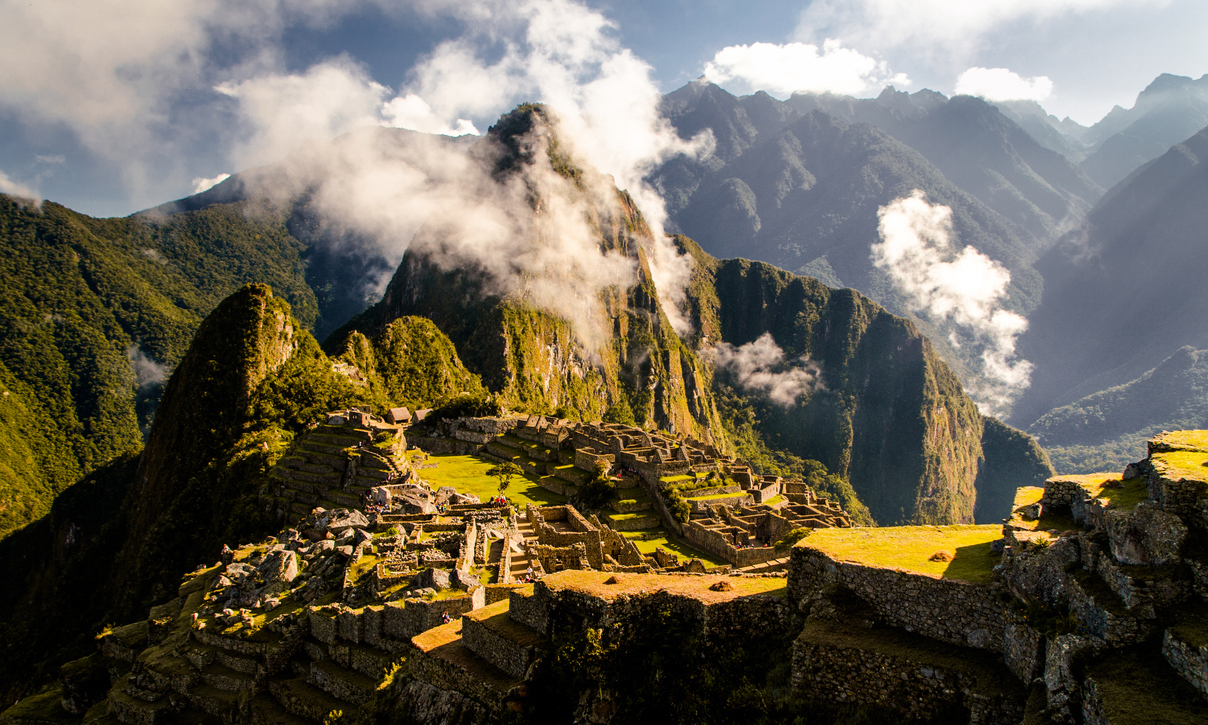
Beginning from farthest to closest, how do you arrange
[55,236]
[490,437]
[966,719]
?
[55,236]
[490,437]
[966,719]

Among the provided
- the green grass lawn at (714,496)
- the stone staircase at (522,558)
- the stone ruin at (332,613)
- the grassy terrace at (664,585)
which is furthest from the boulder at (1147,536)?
the green grass lawn at (714,496)

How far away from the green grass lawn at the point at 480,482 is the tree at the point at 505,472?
42cm

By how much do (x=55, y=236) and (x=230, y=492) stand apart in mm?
162666

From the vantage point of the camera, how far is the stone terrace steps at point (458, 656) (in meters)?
11.8

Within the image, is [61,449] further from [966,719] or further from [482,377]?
[966,719]

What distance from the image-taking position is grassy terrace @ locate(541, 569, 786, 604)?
11.7 meters

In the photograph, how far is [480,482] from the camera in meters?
52.1

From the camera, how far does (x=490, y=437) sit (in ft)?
241

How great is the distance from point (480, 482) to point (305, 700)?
35.3 metres

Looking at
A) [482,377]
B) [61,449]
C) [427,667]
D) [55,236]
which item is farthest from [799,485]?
[55,236]

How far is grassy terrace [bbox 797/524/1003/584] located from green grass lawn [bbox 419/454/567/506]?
34.2 meters

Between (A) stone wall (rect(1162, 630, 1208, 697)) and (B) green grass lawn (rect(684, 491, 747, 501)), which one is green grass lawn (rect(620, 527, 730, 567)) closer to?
(B) green grass lawn (rect(684, 491, 747, 501))

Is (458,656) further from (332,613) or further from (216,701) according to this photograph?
(216,701)

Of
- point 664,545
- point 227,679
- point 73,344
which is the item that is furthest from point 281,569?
point 73,344
